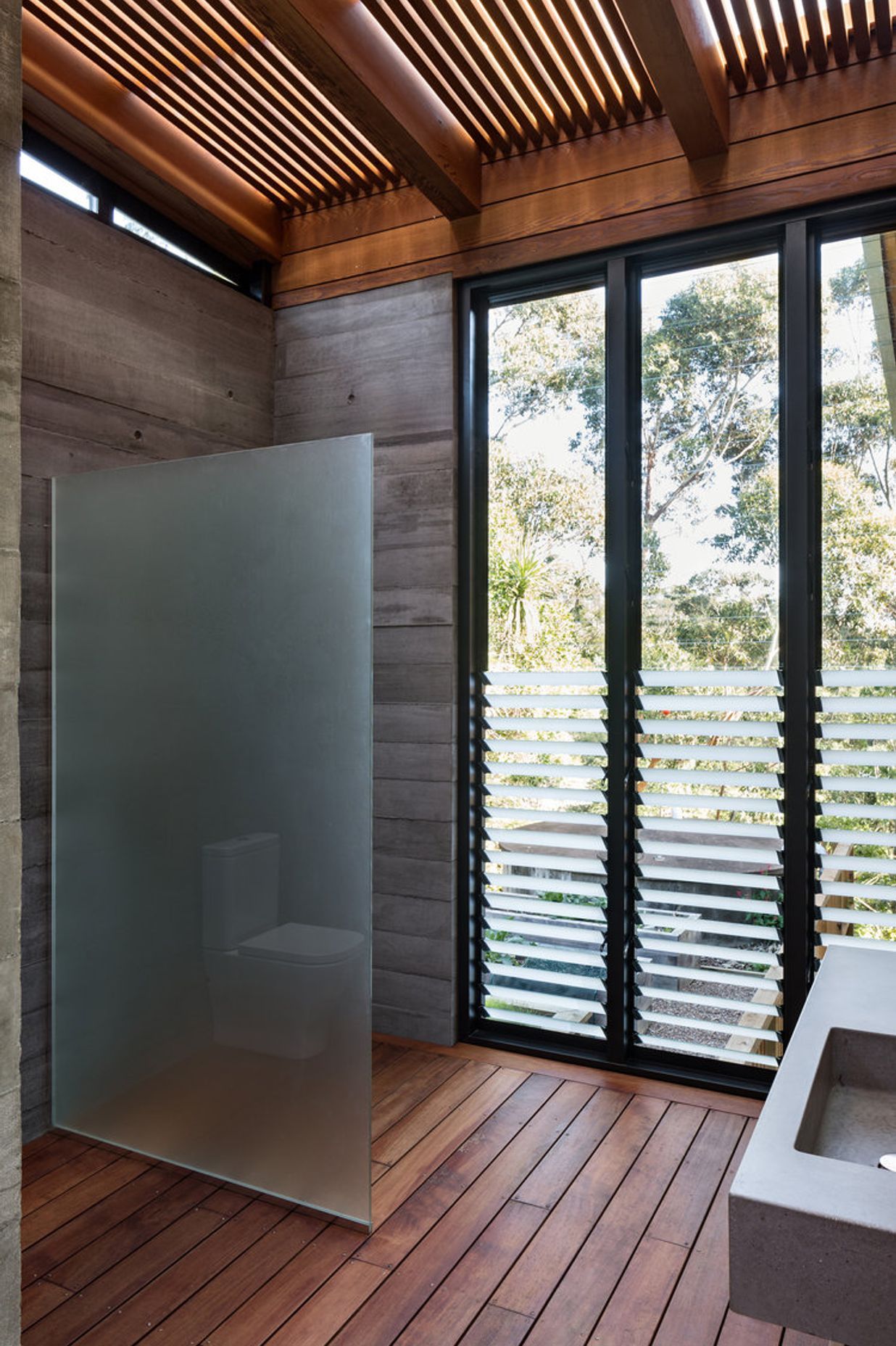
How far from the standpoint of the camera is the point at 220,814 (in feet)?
7.43

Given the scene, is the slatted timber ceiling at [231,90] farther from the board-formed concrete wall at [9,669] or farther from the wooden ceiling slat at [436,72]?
the board-formed concrete wall at [9,669]

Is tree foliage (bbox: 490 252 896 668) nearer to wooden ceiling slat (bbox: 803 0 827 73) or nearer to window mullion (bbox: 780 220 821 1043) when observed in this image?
window mullion (bbox: 780 220 821 1043)

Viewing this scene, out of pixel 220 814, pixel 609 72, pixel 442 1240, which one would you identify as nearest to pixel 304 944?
pixel 220 814

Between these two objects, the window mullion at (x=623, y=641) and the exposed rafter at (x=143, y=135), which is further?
the window mullion at (x=623, y=641)

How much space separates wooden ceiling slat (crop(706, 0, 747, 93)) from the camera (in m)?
2.28

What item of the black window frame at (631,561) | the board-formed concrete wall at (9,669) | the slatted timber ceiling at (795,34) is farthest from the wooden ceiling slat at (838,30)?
the board-formed concrete wall at (9,669)

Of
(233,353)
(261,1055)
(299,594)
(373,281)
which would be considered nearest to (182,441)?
(233,353)

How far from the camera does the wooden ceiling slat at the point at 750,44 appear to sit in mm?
2289

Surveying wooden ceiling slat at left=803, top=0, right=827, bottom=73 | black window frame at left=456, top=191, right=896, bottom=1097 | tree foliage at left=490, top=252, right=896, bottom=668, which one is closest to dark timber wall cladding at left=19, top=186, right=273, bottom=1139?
black window frame at left=456, top=191, right=896, bottom=1097

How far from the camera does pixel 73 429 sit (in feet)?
8.54

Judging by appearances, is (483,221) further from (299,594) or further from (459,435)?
(299,594)

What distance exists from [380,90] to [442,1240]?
2.72m

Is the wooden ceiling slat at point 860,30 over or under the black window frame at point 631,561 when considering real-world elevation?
over

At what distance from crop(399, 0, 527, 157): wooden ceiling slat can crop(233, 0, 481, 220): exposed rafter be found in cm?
9
